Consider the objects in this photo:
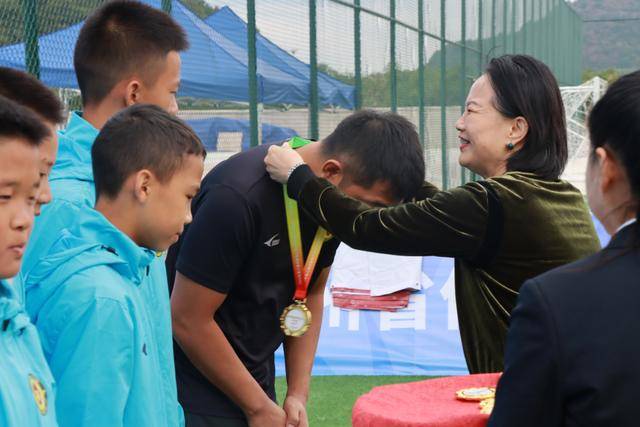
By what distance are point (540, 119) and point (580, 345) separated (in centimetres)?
165

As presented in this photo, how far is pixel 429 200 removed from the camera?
10.2ft

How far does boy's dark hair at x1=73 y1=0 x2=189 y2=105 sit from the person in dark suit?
70.2 inches

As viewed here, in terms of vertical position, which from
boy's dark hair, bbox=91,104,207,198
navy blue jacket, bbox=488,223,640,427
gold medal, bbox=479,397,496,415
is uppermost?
boy's dark hair, bbox=91,104,207,198

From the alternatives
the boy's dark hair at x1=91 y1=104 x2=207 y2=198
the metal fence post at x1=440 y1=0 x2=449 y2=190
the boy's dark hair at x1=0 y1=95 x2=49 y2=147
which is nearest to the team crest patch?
the boy's dark hair at x1=0 y1=95 x2=49 y2=147

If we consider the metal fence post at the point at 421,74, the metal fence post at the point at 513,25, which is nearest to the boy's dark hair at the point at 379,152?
the metal fence post at the point at 421,74

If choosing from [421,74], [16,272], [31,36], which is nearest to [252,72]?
[31,36]

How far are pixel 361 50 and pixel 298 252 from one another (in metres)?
8.82

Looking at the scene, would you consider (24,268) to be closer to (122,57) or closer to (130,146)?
(130,146)

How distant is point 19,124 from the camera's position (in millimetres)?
2027

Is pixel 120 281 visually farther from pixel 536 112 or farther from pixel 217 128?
pixel 217 128

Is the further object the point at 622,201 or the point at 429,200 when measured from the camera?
the point at 429,200

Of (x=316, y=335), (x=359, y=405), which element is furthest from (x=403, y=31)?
(x=359, y=405)

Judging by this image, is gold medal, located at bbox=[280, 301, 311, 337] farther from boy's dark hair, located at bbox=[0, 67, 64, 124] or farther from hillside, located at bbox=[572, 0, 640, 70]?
hillside, located at bbox=[572, 0, 640, 70]

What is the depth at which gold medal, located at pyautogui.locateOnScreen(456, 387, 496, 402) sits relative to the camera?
2436mm
